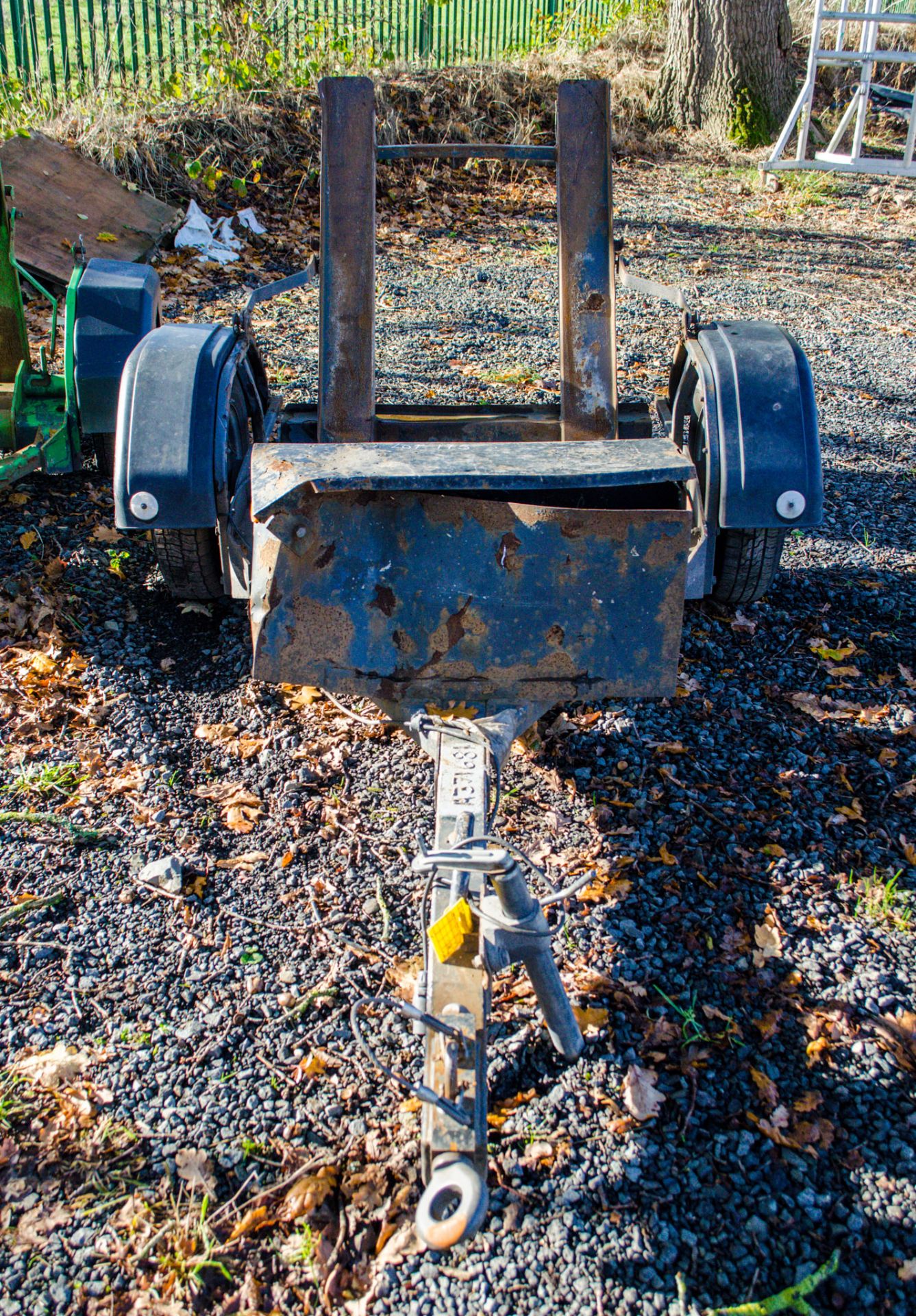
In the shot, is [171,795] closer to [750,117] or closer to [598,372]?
[598,372]

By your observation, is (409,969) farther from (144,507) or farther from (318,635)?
(144,507)

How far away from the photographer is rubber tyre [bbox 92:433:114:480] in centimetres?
519

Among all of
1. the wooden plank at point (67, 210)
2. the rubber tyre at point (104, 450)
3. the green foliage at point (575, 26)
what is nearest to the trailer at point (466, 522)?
the rubber tyre at point (104, 450)

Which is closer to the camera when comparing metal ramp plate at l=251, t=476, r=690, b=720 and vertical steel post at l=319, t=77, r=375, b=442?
metal ramp plate at l=251, t=476, r=690, b=720

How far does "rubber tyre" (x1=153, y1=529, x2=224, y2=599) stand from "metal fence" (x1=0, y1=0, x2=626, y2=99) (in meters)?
8.16

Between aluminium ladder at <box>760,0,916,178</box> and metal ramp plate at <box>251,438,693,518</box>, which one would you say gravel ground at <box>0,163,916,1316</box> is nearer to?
metal ramp plate at <box>251,438,693,518</box>

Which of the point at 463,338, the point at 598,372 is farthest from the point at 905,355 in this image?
the point at 598,372

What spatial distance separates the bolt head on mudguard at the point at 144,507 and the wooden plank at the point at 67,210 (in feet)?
15.7

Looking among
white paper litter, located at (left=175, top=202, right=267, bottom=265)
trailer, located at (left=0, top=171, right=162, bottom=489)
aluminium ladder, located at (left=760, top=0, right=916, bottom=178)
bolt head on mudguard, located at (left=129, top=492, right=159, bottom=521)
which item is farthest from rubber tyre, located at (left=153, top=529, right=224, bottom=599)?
aluminium ladder, located at (left=760, top=0, right=916, bottom=178)

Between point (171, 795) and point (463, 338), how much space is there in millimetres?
4975

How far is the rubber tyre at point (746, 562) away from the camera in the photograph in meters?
3.91

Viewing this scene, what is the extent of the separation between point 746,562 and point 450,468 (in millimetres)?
1847

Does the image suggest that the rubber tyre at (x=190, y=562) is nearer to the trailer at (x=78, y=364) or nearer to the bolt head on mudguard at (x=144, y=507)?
the bolt head on mudguard at (x=144, y=507)

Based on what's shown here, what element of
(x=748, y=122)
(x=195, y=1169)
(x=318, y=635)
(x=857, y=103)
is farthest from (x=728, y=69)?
(x=195, y=1169)
